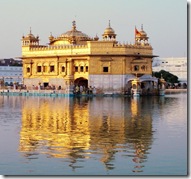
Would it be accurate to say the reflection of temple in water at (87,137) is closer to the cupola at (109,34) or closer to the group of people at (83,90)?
the group of people at (83,90)

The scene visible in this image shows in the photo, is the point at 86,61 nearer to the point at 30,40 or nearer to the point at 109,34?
the point at 109,34

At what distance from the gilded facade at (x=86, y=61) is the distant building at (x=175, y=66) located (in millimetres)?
25318

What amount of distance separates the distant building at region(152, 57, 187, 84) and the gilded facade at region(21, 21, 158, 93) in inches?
997

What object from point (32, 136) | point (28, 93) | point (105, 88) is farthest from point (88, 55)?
point (32, 136)

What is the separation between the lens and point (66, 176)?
696 cm

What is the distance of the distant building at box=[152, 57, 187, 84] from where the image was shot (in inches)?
2516

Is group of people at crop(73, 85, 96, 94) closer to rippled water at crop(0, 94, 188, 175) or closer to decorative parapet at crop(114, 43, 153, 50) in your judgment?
decorative parapet at crop(114, 43, 153, 50)

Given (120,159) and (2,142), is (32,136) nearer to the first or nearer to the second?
(2,142)

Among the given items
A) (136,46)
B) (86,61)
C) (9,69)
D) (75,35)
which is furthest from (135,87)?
(9,69)

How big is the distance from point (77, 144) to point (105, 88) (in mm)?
25418

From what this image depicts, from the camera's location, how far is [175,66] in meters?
66.3

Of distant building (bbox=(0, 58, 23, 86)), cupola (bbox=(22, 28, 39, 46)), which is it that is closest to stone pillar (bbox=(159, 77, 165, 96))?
cupola (bbox=(22, 28, 39, 46))

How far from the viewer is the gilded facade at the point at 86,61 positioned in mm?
35031

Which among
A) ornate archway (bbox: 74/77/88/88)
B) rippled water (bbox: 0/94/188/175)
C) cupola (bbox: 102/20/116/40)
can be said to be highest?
cupola (bbox: 102/20/116/40)
